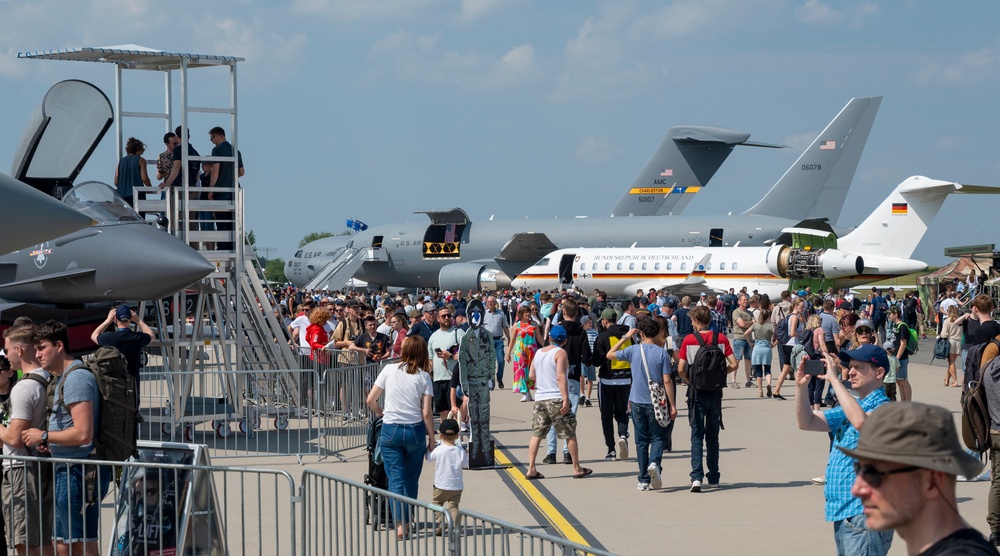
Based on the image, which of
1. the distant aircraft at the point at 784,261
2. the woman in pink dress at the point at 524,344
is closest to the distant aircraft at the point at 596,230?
the distant aircraft at the point at 784,261

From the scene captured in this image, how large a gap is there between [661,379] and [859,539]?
477cm

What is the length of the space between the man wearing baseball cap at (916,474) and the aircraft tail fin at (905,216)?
1240 inches

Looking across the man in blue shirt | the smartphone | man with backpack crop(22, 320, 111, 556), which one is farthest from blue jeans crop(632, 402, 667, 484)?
man with backpack crop(22, 320, 111, 556)

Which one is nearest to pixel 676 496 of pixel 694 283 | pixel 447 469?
pixel 447 469

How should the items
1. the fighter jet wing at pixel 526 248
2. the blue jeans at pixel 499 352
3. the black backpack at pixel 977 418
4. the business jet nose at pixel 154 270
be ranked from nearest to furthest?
1. the black backpack at pixel 977 418
2. the business jet nose at pixel 154 270
3. the blue jeans at pixel 499 352
4. the fighter jet wing at pixel 526 248

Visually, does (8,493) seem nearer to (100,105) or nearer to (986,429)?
(986,429)

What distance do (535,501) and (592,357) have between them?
355cm

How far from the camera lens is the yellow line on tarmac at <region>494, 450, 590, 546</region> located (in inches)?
331

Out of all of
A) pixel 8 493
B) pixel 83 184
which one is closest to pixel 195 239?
pixel 83 184

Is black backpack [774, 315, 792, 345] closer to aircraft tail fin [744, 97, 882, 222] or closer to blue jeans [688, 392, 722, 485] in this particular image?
blue jeans [688, 392, 722, 485]

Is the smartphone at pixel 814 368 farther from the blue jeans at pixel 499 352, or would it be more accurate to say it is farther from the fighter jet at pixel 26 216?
the blue jeans at pixel 499 352

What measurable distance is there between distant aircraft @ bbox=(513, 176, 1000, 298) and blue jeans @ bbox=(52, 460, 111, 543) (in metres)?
29.2

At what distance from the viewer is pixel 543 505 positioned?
9.53 meters

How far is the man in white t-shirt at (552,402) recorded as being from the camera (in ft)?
34.9
